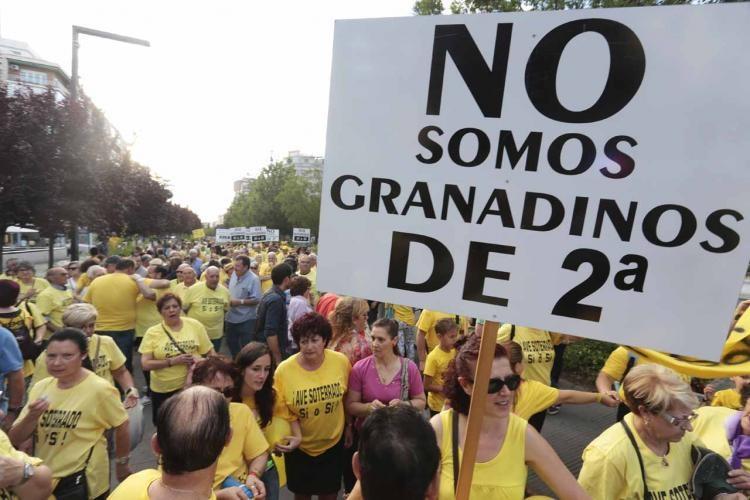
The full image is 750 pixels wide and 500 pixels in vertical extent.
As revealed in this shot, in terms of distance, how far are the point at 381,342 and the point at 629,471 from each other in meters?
1.81

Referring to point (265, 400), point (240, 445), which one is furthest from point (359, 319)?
point (240, 445)

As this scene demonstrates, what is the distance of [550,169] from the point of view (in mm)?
1506

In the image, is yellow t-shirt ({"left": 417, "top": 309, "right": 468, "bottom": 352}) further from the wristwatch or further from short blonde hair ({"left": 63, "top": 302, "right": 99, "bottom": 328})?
the wristwatch

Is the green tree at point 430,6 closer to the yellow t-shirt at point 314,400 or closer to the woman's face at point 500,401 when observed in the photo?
the yellow t-shirt at point 314,400

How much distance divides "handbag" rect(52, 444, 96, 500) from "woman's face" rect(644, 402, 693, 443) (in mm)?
3255

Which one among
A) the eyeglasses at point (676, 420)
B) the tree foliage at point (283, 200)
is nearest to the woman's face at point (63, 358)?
the eyeglasses at point (676, 420)

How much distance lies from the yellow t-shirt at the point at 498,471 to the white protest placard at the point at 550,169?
30.1 inches

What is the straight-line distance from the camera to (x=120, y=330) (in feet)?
19.3

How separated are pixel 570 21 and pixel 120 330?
6.25 metres

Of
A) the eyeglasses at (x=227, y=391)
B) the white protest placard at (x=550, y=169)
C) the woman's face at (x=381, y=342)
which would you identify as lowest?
the eyeglasses at (x=227, y=391)

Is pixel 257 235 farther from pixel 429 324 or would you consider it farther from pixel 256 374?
pixel 256 374

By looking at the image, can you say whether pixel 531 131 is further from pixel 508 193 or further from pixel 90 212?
pixel 90 212

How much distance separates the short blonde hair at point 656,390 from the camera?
2.19 metres

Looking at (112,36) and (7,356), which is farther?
(112,36)
